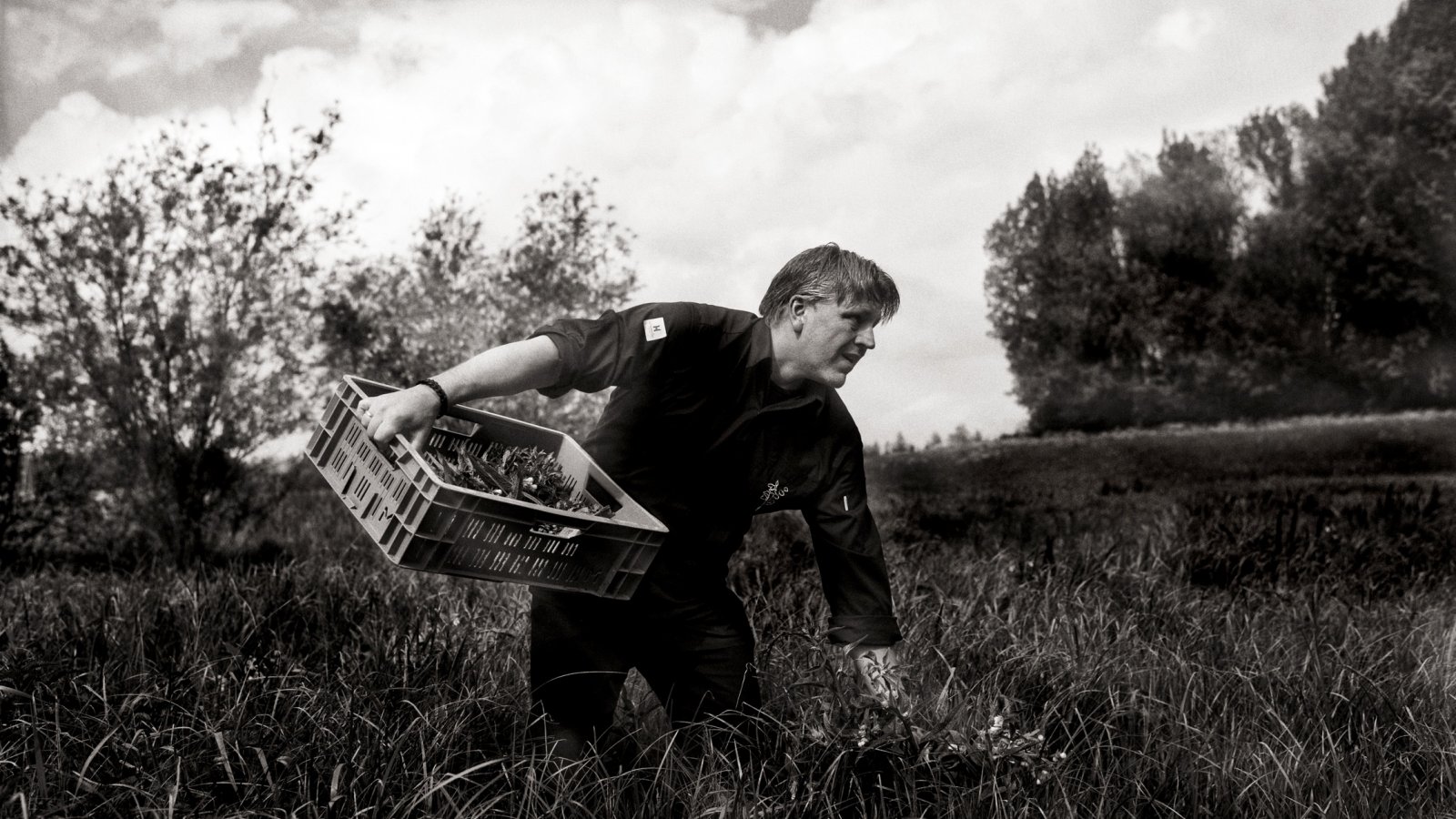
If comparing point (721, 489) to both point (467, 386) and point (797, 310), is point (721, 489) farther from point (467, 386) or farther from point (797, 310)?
point (467, 386)

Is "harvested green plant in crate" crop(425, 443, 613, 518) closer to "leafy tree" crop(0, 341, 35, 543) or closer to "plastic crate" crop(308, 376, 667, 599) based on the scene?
"plastic crate" crop(308, 376, 667, 599)

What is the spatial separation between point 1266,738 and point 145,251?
642cm

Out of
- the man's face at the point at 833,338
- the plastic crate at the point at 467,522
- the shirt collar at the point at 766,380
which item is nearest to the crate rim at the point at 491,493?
the plastic crate at the point at 467,522

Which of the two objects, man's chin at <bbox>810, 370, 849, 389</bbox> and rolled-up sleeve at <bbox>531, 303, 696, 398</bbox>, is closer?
rolled-up sleeve at <bbox>531, 303, 696, 398</bbox>

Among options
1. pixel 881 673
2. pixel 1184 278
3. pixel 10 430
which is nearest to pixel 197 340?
pixel 10 430

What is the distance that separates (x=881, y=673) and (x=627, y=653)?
0.68 meters

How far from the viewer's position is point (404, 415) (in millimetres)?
2252

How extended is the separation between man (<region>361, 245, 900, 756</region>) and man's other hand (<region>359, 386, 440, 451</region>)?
0.54m

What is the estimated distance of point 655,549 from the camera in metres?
2.61

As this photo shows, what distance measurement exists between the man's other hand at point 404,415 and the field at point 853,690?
0.72m

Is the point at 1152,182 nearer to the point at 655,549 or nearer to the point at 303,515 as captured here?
the point at 303,515

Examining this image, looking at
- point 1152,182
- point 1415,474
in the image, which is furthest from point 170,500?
point 1152,182

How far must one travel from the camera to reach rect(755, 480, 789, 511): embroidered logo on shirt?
2.93 m

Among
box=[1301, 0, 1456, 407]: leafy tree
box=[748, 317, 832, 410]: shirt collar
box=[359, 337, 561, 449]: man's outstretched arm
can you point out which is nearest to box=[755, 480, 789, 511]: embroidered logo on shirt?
box=[748, 317, 832, 410]: shirt collar
